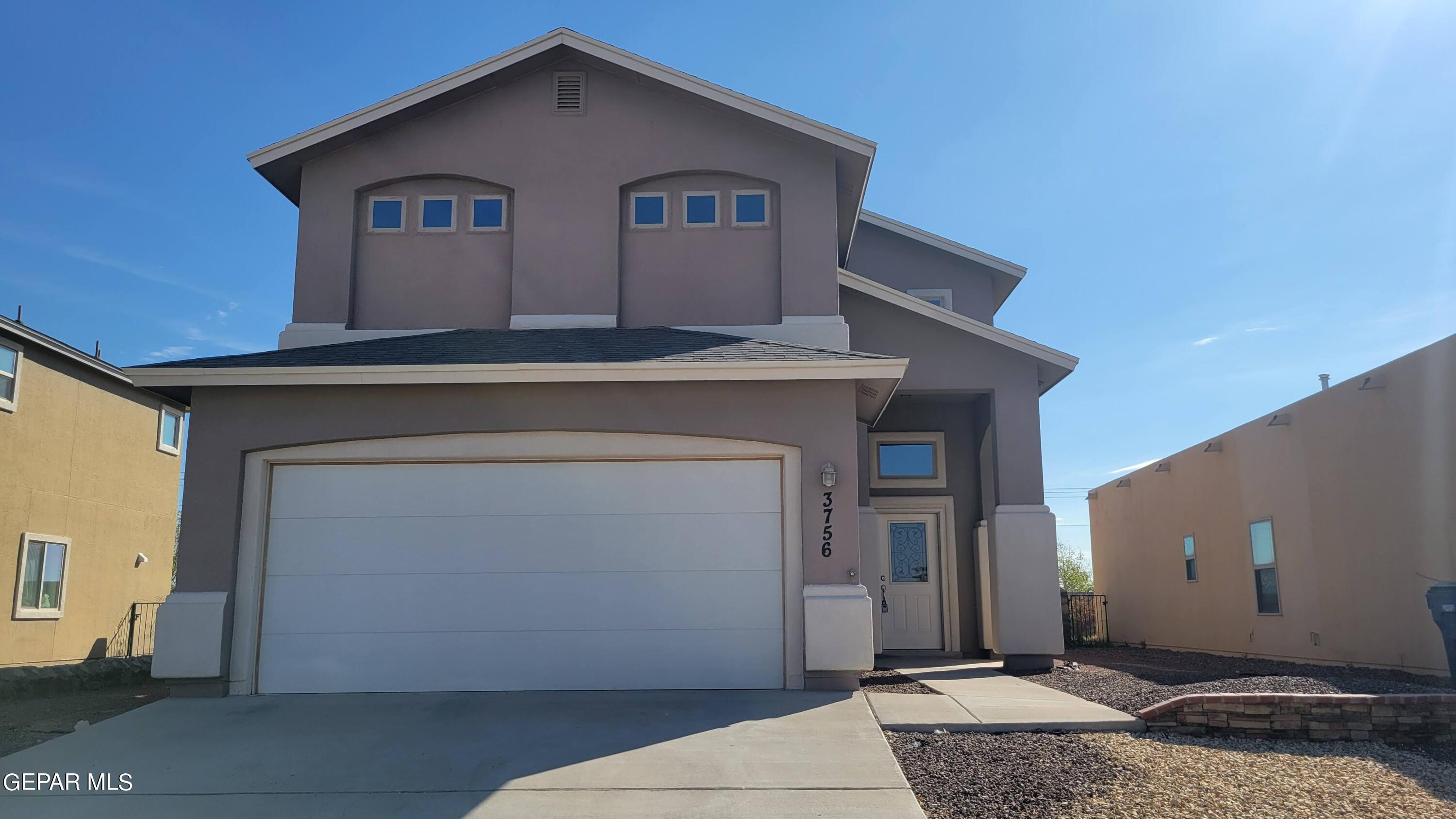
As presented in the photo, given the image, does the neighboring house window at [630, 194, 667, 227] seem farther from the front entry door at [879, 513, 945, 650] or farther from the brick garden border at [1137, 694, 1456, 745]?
the brick garden border at [1137, 694, 1456, 745]

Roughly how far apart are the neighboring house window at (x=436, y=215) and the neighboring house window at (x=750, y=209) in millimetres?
3392

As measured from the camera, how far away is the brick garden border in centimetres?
751

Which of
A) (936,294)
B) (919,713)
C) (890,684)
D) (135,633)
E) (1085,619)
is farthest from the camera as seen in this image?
(1085,619)

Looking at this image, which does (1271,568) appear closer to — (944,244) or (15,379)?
(944,244)

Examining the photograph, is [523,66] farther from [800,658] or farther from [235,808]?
[235,808]

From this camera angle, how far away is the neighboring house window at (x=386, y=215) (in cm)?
1209

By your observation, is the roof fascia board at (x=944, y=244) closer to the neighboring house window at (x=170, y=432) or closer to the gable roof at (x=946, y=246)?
the gable roof at (x=946, y=246)

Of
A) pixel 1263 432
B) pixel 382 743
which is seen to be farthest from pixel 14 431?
pixel 1263 432

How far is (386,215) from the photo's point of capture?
1213 cm

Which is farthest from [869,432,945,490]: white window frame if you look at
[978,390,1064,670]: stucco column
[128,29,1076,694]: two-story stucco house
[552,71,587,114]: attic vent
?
[552,71,587,114]: attic vent

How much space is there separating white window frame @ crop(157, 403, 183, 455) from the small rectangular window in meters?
3.98

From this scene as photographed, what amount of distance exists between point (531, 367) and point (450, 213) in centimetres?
358

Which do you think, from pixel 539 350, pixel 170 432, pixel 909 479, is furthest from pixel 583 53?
pixel 170 432

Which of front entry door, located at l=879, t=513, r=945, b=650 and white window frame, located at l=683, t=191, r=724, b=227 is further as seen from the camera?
front entry door, located at l=879, t=513, r=945, b=650
